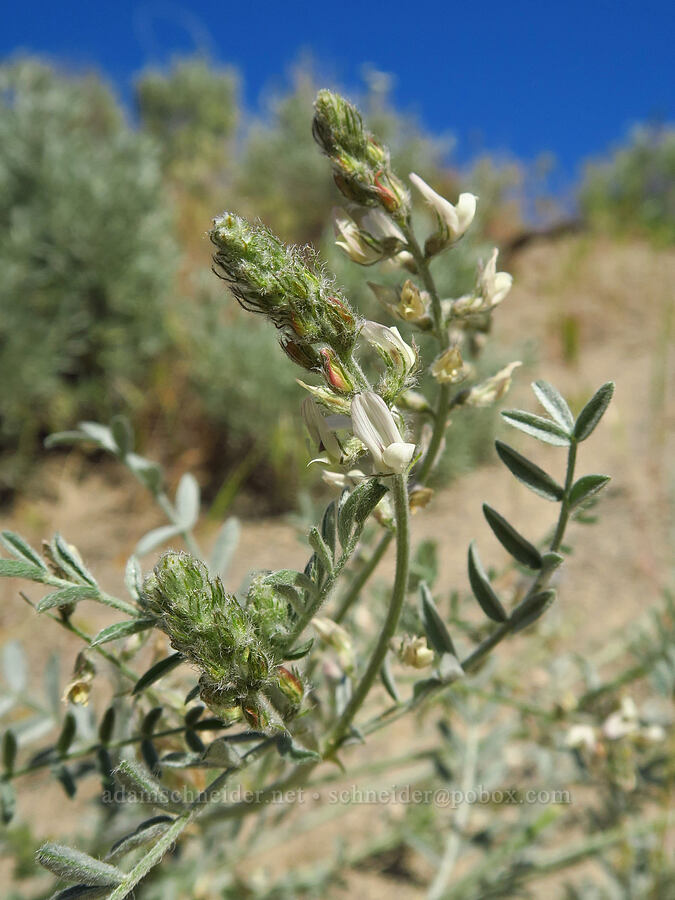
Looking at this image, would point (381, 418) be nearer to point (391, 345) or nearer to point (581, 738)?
point (391, 345)

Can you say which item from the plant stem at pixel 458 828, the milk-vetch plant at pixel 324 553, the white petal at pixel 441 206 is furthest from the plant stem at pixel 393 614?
the plant stem at pixel 458 828

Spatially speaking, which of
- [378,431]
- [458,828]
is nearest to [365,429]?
[378,431]

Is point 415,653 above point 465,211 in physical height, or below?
below

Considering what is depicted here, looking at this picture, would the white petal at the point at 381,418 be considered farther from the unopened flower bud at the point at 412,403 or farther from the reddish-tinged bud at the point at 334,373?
the unopened flower bud at the point at 412,403

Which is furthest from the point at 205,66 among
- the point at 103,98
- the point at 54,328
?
the point at 54,328

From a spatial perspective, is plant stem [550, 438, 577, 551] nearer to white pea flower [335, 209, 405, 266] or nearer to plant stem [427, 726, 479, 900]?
white pea flower [335, 209, 405, 266]

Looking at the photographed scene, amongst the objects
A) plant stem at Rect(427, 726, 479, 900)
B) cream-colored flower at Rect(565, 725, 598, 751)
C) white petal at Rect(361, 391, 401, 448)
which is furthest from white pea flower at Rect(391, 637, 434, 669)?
plant stem at Rect(427, 726, 479, 900)
